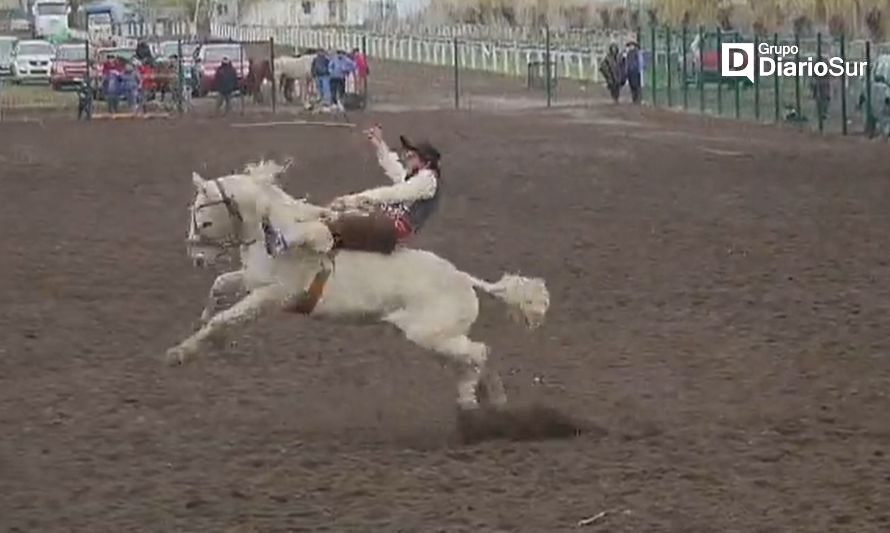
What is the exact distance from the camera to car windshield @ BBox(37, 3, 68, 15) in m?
98.6

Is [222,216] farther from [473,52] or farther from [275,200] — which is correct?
[473,52]

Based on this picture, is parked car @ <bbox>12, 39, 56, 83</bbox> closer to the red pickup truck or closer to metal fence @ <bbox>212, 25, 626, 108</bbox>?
metal fence @ <bbox>212, 25, 626, 108</bbox>

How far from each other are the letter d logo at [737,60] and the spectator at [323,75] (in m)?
10.0

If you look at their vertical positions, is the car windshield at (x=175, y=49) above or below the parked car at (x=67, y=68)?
above

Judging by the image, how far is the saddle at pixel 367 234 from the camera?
9.23 m

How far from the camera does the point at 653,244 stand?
17.9 metres

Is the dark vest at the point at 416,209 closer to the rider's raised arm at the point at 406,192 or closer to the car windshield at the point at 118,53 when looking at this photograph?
the rider's raised arm at the point at 406,192


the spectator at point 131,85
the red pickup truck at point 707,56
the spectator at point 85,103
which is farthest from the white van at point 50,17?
the red pickup truck at point 707,56

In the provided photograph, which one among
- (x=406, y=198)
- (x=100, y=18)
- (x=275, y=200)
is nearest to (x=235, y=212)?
(x=275, y=200)

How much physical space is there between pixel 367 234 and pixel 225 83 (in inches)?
1465

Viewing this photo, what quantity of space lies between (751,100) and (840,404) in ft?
104

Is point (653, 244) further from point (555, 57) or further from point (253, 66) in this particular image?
point (555, 57)

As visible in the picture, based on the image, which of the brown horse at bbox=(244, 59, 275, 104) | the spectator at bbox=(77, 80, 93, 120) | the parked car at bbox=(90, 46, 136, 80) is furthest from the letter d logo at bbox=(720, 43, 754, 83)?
the parked car at bbox=(90, 46, 136, 80)

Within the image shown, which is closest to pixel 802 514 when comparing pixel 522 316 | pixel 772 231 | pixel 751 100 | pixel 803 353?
pixel 522 316
